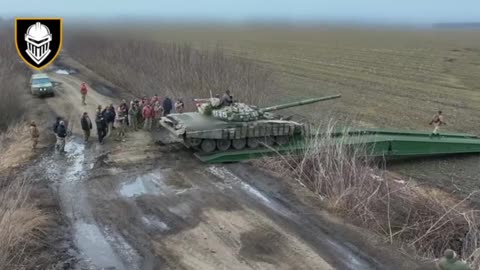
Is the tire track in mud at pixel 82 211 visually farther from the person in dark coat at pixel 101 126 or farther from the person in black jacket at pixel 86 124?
the person in dark coat at pixel 101 126

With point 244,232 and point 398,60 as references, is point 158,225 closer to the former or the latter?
point 244,232

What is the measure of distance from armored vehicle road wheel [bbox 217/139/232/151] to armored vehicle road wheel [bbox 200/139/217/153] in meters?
0.18

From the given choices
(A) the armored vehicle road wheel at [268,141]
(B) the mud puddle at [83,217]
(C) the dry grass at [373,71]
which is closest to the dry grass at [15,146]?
(B) the mud puddle at [83,217]

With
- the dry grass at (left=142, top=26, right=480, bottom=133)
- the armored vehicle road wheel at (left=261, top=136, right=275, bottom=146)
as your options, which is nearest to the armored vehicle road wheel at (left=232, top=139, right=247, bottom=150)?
the armored vehicle road wheel at (left=261, top=136, right=275, bottom=146)

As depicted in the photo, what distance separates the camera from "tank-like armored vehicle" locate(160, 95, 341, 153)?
17891mm

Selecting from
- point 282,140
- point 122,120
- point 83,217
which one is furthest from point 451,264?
point 122,120

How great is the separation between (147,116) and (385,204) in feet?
35.1

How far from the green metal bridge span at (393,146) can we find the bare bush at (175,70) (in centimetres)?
689

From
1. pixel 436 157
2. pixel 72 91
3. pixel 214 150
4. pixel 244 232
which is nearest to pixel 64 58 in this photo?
pixel 72 91

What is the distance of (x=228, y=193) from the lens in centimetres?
1455

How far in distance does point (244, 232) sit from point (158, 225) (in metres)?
2.09

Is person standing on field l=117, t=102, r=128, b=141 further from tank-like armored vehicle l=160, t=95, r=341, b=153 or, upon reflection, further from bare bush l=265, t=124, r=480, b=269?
bare bush l=265, t=124, r=480, b=269

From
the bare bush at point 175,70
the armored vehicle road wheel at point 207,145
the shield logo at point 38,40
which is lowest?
the armored vehicle road wheel at point 207,145

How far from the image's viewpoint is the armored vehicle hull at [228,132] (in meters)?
17.8
